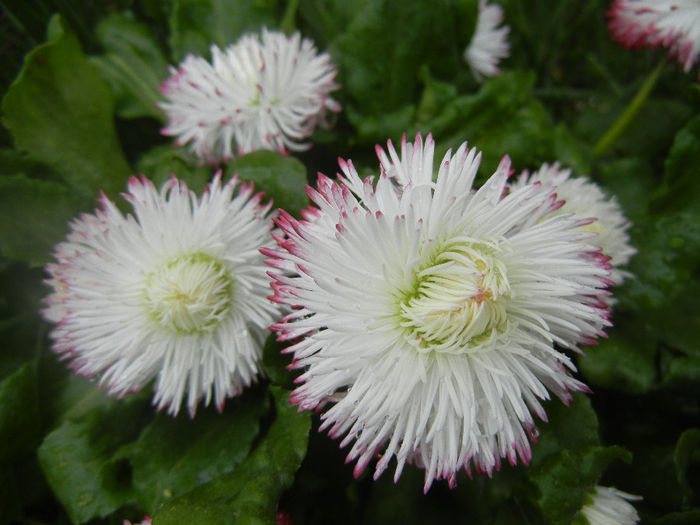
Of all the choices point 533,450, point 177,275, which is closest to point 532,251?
point 533,450

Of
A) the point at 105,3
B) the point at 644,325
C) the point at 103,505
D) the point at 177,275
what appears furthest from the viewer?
the point at 105,3

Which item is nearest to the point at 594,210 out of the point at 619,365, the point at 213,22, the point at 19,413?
the point at 619,365

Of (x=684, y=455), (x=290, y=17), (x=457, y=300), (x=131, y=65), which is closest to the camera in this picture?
(x=457, y=300)

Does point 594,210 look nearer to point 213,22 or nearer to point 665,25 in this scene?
point 665,25

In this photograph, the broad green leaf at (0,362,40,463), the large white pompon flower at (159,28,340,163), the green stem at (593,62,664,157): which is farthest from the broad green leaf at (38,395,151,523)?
the green stem at (593,62,664,157)

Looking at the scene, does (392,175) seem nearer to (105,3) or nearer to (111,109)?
(111,109)

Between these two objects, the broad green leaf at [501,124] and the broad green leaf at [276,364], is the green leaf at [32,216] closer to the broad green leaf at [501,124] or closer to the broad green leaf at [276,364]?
the broad green leaf at [276,364]

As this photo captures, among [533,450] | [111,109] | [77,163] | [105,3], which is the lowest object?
[533,450]

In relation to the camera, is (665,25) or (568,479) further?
(665,25)

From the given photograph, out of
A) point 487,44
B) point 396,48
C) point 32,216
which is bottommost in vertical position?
point 32,216
